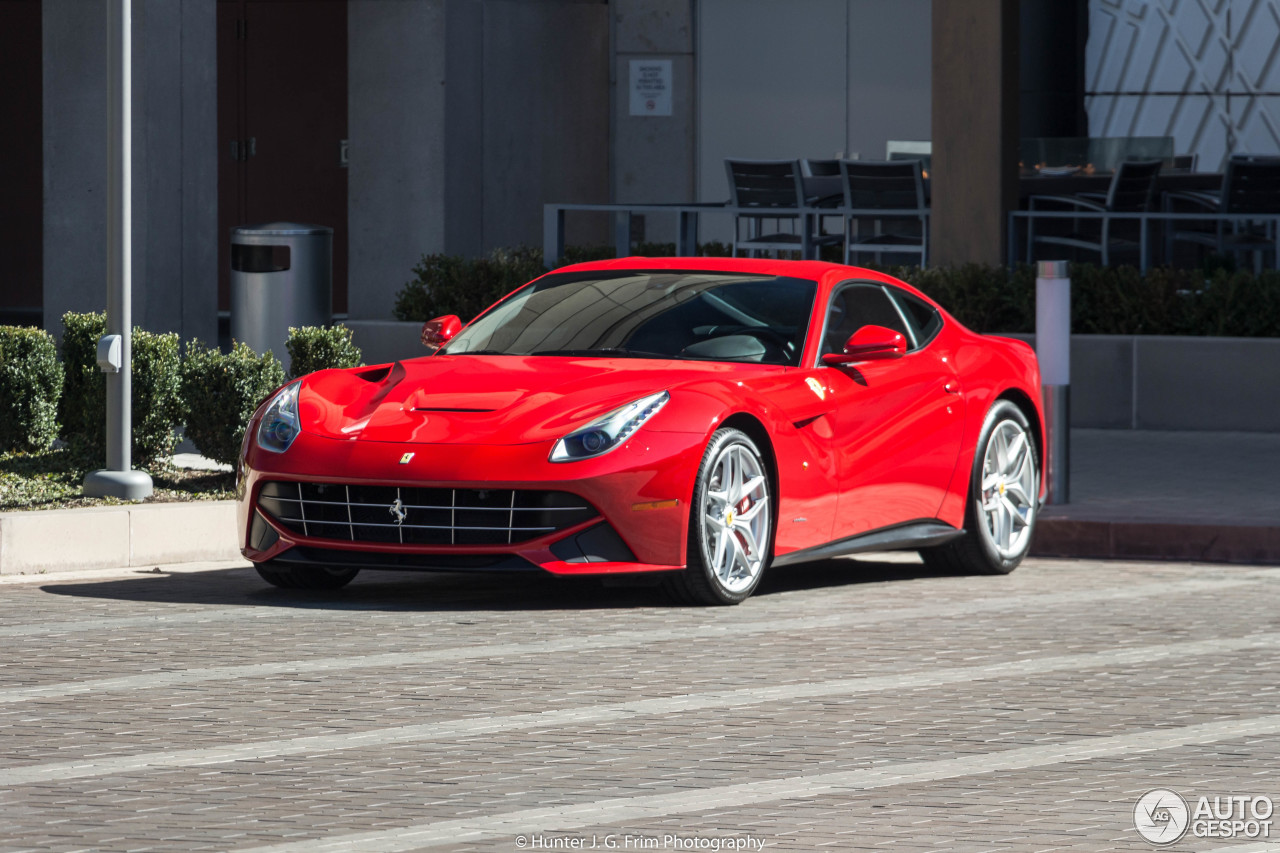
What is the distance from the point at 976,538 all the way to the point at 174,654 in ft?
13.0

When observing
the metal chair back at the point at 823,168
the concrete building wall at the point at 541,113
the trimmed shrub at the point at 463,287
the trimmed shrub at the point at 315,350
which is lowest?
the trimmed shrub at the point at 315,350

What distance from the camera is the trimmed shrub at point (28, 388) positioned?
11930 millimetres

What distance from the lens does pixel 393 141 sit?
21.4 meters

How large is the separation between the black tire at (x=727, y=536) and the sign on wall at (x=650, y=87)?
1728 cm

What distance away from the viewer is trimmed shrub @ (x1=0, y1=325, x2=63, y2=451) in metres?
11.9

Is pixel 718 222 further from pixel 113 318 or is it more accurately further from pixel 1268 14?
pixel 113 318

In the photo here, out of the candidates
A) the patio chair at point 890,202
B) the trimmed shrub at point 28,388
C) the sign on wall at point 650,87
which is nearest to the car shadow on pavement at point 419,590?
the trimmed shrub at point 28,388

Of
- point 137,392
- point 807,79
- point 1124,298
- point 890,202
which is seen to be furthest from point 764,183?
point 137,392

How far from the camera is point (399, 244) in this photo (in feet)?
70.3

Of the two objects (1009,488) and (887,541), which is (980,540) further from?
(887,541)

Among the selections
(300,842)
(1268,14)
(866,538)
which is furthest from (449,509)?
(1268,14)

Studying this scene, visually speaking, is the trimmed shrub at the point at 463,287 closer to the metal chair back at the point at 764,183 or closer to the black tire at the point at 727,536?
the metal chair back at the point at 764,183

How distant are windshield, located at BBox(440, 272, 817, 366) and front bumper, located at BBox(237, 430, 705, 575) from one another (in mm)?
944

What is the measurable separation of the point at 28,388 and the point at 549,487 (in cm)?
454
